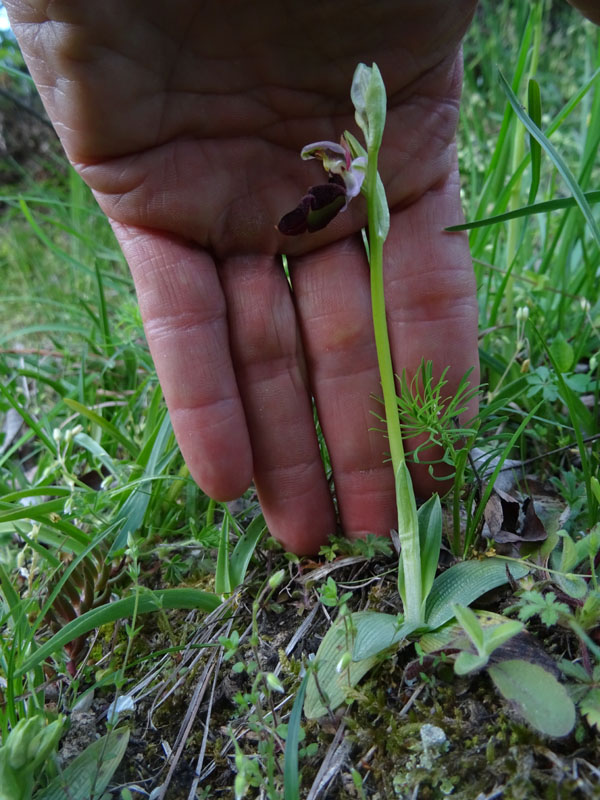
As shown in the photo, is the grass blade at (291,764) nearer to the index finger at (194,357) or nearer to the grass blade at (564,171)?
the index finger at (194,357)

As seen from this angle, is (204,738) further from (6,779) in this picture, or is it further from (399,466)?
(399,466)

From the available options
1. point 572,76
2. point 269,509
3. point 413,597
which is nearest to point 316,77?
point 269,509

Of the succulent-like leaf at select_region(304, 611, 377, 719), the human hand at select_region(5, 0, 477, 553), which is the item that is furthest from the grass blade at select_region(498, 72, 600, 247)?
the succulent-like leaf at select_region(304, 611, 377, 719)

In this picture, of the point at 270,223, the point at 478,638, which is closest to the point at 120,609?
the point at 478,638

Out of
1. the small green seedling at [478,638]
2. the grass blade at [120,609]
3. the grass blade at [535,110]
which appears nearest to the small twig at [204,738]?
the grass blade at [120,609]

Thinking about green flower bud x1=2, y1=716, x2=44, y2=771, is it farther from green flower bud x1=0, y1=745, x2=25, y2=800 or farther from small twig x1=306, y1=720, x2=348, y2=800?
small twig x1=306, y1=720, x2=348, y2=800

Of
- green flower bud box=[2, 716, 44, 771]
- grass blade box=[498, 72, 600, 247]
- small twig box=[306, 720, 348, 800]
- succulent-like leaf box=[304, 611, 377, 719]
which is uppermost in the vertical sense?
grass blade box=[498, 72, 600, 247]

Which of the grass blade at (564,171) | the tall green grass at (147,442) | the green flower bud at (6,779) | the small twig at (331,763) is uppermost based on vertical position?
the grass blade at (564,171)
